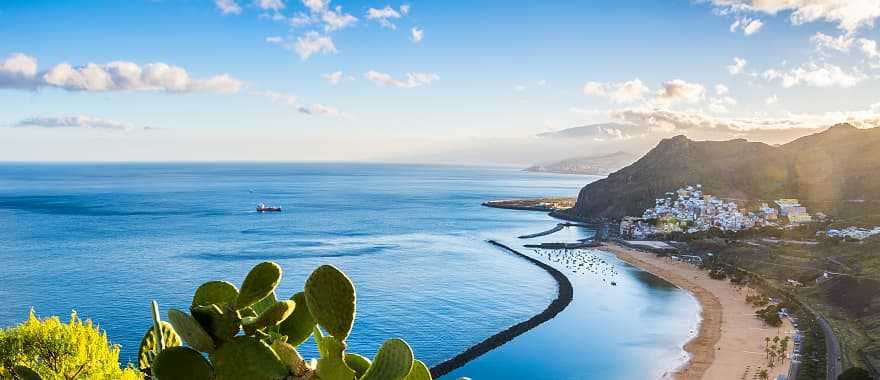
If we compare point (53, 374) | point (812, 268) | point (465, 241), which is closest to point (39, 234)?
point (465, 241)

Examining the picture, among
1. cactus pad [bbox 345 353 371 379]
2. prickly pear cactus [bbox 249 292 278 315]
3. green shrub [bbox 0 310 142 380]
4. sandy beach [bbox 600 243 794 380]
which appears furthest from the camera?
sandy beach [bbox 600 243 794 380]

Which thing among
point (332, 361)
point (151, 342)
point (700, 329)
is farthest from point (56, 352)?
point (700, 329)

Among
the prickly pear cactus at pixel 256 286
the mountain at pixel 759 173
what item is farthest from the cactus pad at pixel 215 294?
the mountain at pixel 759 173

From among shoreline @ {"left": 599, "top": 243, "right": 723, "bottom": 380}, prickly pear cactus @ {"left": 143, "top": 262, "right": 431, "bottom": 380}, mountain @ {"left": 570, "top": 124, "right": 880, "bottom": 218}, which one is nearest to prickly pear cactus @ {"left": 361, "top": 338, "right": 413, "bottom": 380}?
prickly pear cactus @ {"left": 143, "top": 262, "right": 431, "bottom": 380}

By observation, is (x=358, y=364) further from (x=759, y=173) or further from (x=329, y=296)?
(x=759, y=173)

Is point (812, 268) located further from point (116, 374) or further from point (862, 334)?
point (116, 374)

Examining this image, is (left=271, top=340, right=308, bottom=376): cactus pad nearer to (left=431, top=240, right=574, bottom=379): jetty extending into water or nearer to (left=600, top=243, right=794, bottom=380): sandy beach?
(left=431, top=240, right=574, bottom=379): jetty extending into water
